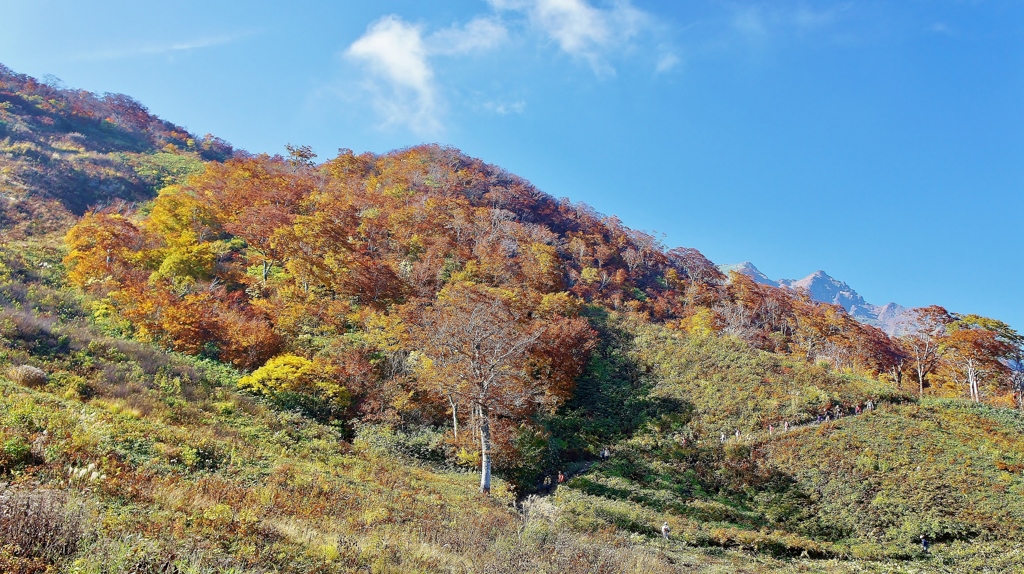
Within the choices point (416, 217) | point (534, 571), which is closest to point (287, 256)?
point (416, 217)

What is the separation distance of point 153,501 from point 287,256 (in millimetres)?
27404

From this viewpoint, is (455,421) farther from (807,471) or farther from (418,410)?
(807,471)

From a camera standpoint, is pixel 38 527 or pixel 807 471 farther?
pixel 807 471

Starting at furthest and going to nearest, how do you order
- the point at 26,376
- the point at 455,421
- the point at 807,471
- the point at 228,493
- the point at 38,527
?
the point at 455,421
the point at 807,471
the point at 26,376
the point at 228,493
the point at 38,527

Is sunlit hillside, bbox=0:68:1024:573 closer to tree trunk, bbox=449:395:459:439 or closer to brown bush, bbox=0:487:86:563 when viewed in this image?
brown bush, bbox=0:487:86:563

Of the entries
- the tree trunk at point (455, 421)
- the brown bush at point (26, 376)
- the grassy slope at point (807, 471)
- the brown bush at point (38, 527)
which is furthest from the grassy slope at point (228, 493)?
the tree trunk at point (455, 421)

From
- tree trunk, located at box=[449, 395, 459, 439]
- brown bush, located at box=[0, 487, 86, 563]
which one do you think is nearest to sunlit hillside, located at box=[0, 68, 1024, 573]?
brown bush, located at box=[0, 487, 86, 563]

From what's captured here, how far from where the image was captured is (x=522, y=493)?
18109 millimetres

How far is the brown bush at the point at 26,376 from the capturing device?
1059 cm

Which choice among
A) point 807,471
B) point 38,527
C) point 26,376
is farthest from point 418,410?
point 807,471

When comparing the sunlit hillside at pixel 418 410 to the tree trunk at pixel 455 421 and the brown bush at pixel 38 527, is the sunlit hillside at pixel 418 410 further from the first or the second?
the tree trunk at pixel 455 421

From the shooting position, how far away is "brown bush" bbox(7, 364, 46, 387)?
34.8ft

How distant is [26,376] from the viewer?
10.8 metres

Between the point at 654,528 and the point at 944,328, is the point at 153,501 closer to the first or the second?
the point at 654,528
